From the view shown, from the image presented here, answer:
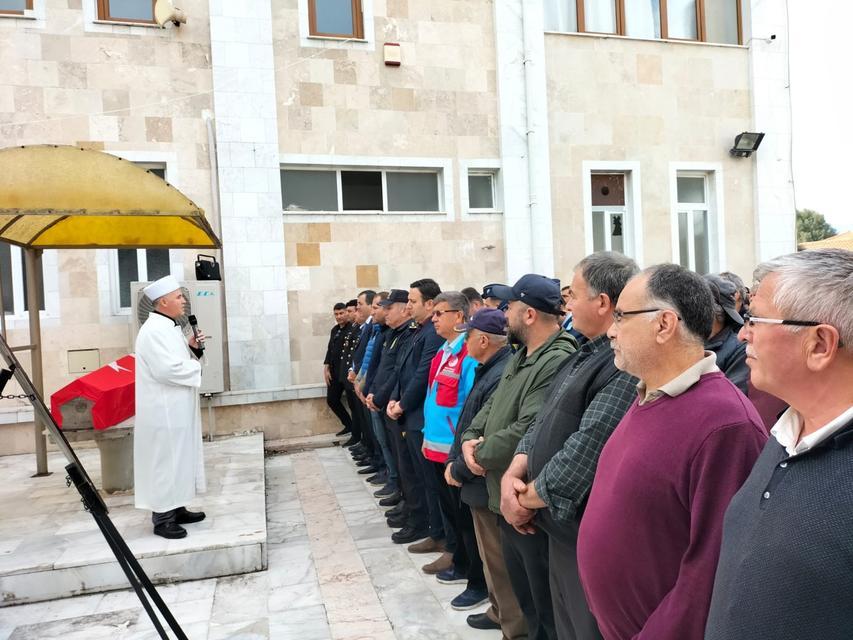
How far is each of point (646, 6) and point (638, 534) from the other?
11.5m

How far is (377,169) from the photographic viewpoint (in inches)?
381

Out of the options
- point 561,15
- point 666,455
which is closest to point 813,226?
point 561,15

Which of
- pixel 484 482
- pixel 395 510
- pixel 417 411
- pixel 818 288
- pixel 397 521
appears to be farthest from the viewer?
pixel 395 510

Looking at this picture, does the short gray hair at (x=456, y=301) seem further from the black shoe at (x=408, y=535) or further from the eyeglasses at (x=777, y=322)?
the eyeglasses at (x=777, y=322)

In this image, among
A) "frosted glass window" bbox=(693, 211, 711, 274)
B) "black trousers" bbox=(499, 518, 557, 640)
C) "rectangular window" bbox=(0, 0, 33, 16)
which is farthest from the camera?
"frosted glass window" bbox=(693, 211, 711, 274)

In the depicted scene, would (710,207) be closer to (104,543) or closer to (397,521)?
(397,521)

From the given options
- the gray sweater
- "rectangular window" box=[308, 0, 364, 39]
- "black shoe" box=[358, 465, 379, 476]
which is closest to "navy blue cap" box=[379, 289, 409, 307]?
"black shoe" box=[358, 465, 379, 476]

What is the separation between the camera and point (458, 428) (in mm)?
3631

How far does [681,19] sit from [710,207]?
11.0ft

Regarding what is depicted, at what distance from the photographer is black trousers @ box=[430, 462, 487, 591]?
407 cm

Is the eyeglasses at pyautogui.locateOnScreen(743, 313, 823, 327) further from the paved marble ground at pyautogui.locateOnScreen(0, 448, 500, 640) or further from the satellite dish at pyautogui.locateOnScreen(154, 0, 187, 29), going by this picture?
the satellite dish at pyautogui.locateOnScreen(154, 0, 187, 29)

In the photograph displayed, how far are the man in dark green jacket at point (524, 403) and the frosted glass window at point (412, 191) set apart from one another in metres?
6.83

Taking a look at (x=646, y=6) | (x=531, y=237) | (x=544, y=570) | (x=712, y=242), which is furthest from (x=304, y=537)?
(x=646, y=6)

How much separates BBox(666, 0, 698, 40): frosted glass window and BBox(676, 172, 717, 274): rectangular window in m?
2.47
